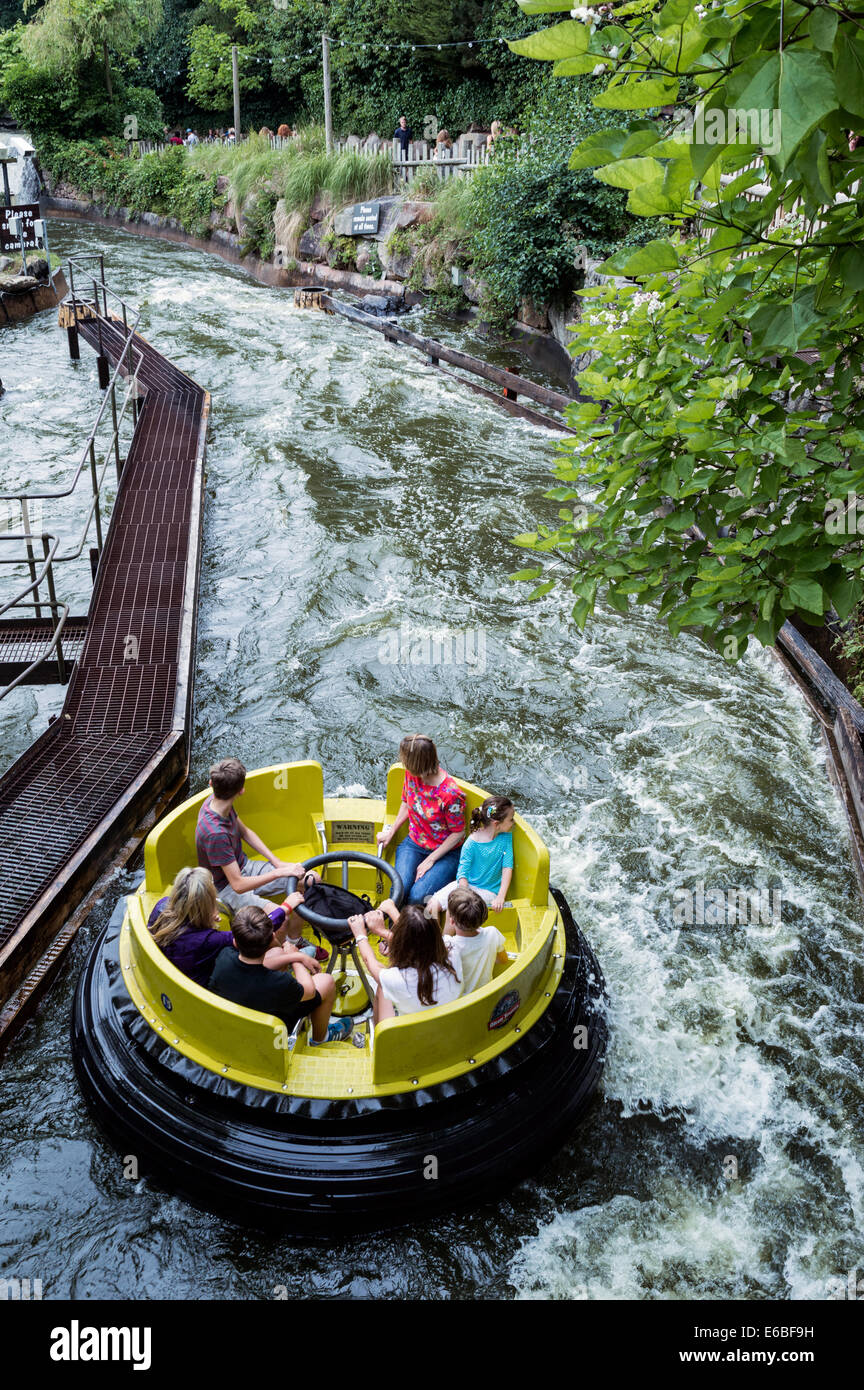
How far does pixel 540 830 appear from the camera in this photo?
6629mm

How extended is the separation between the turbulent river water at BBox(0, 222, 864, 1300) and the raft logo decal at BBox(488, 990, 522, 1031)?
2.39 ft

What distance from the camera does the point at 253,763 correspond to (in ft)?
23.4

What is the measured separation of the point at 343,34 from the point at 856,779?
2911cm

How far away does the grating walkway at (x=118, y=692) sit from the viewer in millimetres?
5543

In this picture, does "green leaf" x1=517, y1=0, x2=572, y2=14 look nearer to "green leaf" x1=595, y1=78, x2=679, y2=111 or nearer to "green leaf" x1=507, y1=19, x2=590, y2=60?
"green leaf" x1=507, y1=19, x2=590, y2=60

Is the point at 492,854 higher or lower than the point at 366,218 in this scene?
lower

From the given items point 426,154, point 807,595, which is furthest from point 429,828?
point 426,154

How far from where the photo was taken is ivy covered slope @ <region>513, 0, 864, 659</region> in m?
1.95

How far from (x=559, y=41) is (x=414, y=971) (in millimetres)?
3206

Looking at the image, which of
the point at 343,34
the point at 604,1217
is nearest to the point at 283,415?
the point at 604,1217

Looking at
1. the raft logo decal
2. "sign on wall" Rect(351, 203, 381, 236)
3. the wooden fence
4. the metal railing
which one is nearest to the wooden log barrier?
"sign on wall" Rect(351, 203, 381, 236)

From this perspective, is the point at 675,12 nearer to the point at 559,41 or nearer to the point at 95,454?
the point at 559,41

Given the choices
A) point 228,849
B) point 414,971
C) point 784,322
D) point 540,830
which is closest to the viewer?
point 784,322
